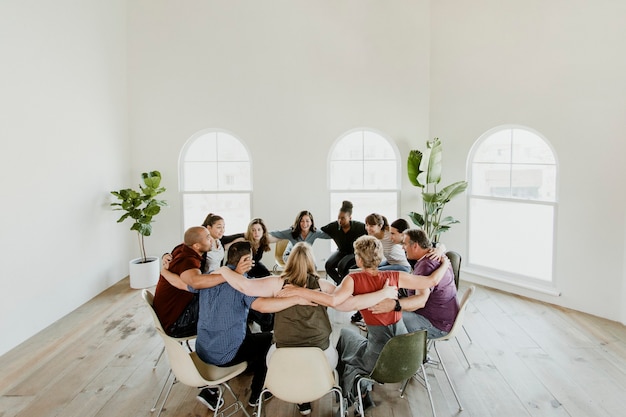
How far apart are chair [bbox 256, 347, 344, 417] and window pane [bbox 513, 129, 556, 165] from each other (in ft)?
15.6

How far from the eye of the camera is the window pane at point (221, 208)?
799 centimetres

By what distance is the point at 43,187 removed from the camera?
5625 mm

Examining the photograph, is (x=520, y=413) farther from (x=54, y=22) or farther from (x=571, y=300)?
(x=54, y=22)

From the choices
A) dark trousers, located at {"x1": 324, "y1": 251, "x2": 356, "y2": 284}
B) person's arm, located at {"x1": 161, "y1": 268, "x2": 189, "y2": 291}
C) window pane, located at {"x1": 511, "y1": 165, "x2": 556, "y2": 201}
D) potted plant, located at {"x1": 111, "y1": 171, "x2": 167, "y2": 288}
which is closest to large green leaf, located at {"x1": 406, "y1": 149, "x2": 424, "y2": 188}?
window pane, located at {"x1": 511, "y1": 165, "x2": 556, "y2": 201}

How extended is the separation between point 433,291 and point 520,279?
334 cm

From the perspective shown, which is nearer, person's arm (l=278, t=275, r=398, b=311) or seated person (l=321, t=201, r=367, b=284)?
person's arm (l=278, t=275, r=398, b=311)

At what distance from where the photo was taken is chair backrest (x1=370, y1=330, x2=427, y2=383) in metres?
3.20

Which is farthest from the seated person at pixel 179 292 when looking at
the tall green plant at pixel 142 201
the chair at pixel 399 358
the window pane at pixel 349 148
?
the window pane at pixel 349 148

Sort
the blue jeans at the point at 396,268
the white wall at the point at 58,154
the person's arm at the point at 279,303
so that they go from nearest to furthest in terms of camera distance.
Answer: the person's arm at the point at 279,303
the blue jeans at the point at 396,268
the white wall at the point at 58,154

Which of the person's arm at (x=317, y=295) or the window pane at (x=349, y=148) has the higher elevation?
the window pane at (x=349, y=148)

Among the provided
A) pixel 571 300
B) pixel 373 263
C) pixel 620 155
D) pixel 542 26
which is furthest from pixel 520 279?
pixel 373 263

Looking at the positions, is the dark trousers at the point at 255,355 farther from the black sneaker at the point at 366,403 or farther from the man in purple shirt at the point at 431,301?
the man in purple shirt at the point at 431,301

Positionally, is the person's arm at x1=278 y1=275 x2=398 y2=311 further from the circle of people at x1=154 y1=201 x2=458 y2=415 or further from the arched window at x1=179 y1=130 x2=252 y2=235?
the arched window at x1=179 y1=130 x2=252 y2=235

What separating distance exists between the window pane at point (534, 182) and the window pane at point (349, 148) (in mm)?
2318
